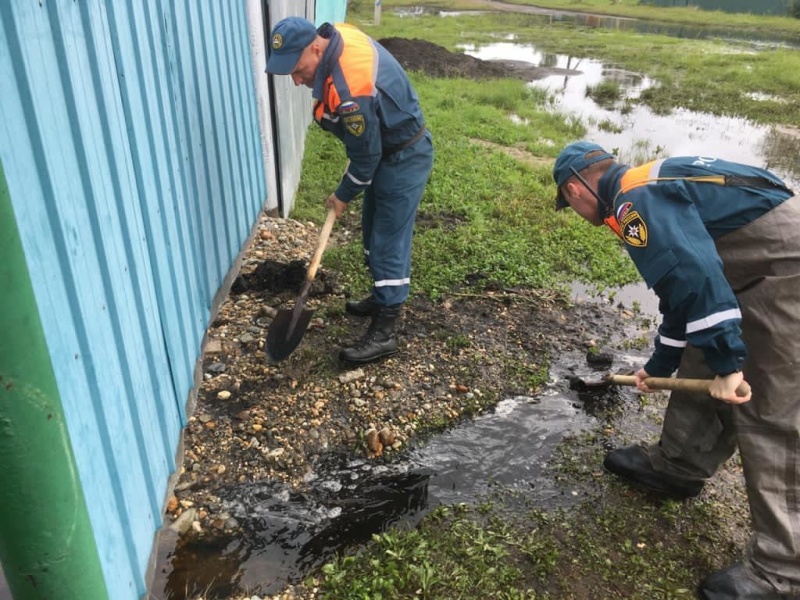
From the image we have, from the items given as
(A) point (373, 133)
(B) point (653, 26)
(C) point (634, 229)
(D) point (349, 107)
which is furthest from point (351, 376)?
(B) point (653, 26)

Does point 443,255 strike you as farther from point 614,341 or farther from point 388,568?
point 388,568

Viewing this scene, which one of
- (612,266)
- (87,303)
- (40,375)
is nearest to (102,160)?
(87,303)

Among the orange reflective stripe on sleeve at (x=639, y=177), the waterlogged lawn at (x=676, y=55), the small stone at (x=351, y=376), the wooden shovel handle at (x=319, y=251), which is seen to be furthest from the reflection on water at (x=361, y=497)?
the waterlogged lawn at (x=676, y=55)

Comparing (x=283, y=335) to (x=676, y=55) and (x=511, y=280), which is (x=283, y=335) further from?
(x=676, y=55)

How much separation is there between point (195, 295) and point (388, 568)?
176 centimetres

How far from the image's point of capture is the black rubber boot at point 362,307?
4.23m

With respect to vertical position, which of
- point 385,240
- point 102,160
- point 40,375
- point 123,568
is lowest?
point 123,568

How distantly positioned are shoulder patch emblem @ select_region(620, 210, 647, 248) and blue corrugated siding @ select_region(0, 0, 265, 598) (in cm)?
191

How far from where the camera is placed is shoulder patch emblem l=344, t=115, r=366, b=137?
10.5 feet

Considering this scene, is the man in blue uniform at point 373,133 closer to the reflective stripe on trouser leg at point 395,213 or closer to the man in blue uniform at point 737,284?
the reflective stripe on trouser leg at point 395,213

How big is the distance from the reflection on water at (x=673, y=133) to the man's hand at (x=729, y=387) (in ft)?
22.3

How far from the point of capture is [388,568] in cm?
253

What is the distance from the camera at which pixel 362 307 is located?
4.24 meters

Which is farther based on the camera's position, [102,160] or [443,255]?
[443,255]
